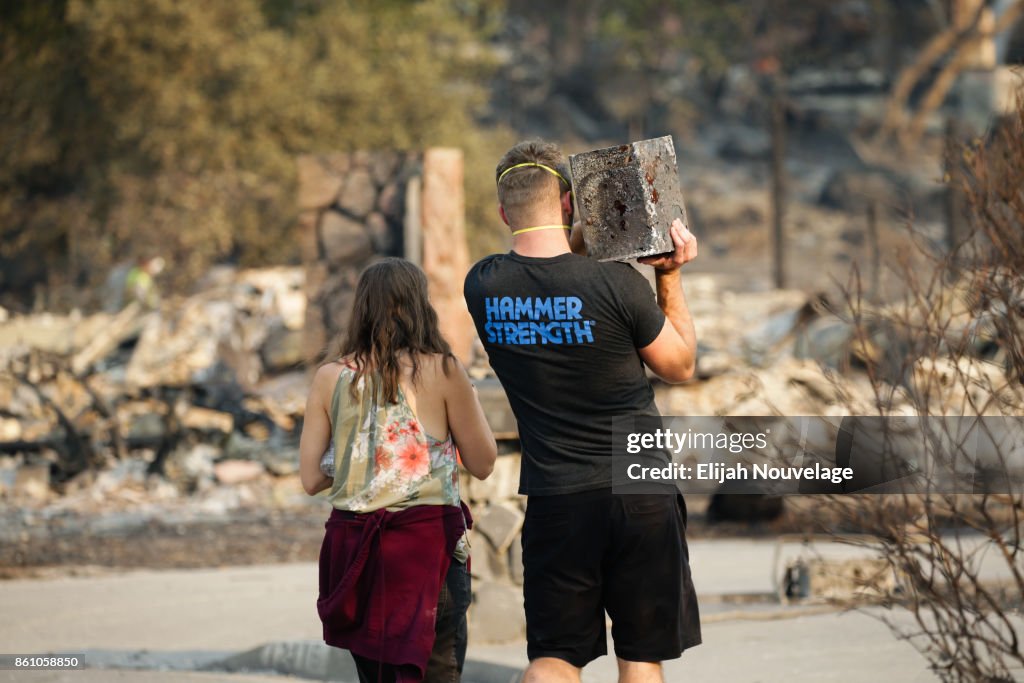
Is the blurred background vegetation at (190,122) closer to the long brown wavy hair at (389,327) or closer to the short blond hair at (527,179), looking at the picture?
the long brown wavy hair at (389,327)

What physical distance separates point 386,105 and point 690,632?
73.7ft

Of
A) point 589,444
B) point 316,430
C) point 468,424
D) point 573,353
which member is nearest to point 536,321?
point 573,353

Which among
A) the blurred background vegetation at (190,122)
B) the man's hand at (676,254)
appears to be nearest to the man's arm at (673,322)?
the man's hand at (676,254)

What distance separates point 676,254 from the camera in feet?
10.8

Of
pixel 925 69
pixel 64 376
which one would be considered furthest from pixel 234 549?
pixel 925 69

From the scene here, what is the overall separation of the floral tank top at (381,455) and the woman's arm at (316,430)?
0.16ft

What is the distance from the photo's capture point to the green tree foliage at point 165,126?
2220 cm

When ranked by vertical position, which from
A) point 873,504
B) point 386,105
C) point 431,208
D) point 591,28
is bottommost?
point 873,504

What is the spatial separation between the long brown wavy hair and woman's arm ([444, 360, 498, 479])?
0.05 meters

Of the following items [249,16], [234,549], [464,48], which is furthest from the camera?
[464,48]

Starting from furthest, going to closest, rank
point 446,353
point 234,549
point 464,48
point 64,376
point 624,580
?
point 464,48 < point 64,376 < point 234,549 < point 446,353 < point 624,580

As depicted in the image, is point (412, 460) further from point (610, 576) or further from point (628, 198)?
point (628, 198)

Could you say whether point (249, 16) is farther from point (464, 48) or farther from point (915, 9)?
point (915, 9)

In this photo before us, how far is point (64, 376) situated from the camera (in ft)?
44.9
